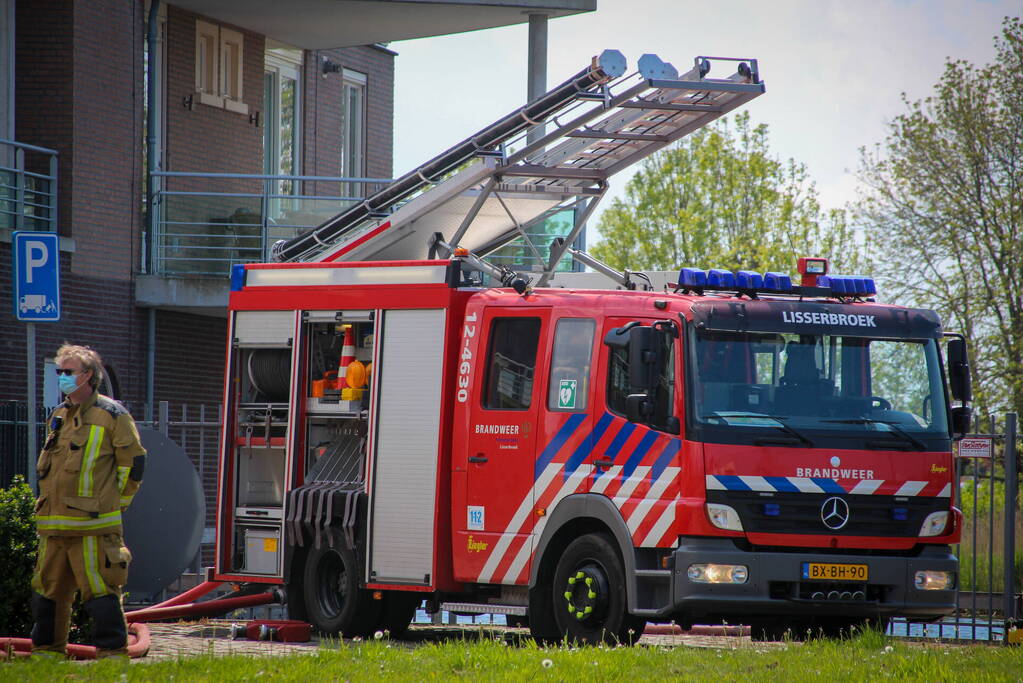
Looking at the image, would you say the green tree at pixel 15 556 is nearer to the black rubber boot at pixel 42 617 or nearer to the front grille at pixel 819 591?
the black rubber boot at pixel 42 617

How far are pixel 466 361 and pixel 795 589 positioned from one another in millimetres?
3038

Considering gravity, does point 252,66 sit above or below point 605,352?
above

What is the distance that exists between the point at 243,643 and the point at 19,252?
3494 millimetres

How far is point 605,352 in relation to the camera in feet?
36.5

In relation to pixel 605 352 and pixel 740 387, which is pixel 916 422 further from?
pixel 605 352

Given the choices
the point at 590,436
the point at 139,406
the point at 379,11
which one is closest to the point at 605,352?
the point at 590,436

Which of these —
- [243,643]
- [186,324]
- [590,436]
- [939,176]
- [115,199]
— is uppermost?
[939,176]

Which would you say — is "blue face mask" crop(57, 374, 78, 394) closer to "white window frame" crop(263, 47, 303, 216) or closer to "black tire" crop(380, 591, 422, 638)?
"black tire" crop(380, 591, 422, 638)

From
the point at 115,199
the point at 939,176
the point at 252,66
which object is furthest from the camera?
the point at 939,176

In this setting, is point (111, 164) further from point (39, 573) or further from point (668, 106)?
point (39, 573)

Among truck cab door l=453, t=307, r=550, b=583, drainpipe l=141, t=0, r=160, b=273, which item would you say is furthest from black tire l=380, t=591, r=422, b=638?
drainpipe l=141, t=0, r=160, b=273

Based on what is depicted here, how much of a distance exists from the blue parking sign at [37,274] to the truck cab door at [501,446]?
338 cm

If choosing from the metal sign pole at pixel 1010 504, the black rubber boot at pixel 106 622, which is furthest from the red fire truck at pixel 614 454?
the black rubber boot at pixel 106 622

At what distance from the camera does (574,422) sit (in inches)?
444
